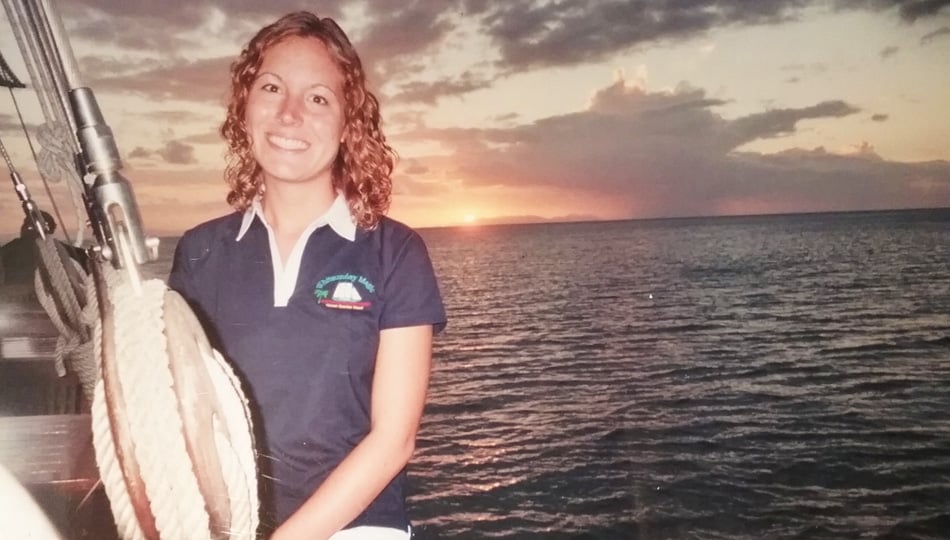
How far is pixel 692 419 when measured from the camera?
44.4 feet

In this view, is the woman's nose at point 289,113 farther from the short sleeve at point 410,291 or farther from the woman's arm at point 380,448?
the woman's arm at point 380,448

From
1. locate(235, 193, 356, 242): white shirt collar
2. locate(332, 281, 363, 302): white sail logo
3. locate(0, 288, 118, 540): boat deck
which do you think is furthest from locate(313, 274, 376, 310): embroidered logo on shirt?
locate(0, 288, 118, 540): boat deck

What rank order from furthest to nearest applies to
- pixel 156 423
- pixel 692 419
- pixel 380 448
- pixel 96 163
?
1. pixel 692 419
2. pixel 380 448
3. pixel 96 163
4. pixel 156 423

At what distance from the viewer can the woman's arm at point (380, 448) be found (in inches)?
49.3

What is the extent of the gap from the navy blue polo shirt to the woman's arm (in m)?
0.07

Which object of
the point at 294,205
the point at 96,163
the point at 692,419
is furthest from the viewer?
the point at 692,419

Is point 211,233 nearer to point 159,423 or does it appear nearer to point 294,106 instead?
point 294,106

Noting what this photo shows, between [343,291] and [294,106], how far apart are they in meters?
0.41

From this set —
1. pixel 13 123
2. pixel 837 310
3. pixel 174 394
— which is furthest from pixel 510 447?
pixel 837 310

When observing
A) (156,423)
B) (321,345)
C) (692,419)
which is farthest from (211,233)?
(692,419)

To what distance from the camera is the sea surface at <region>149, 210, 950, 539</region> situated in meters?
9.36

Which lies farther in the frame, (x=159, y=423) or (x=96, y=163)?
(x=96, y=163)

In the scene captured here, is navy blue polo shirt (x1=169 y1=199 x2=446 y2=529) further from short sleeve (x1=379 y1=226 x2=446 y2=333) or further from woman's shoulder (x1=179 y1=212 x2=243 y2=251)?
woman's shoulder (x1=179 y1=212 x2=243 y2=251)

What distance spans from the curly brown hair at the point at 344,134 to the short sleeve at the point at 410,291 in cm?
13
